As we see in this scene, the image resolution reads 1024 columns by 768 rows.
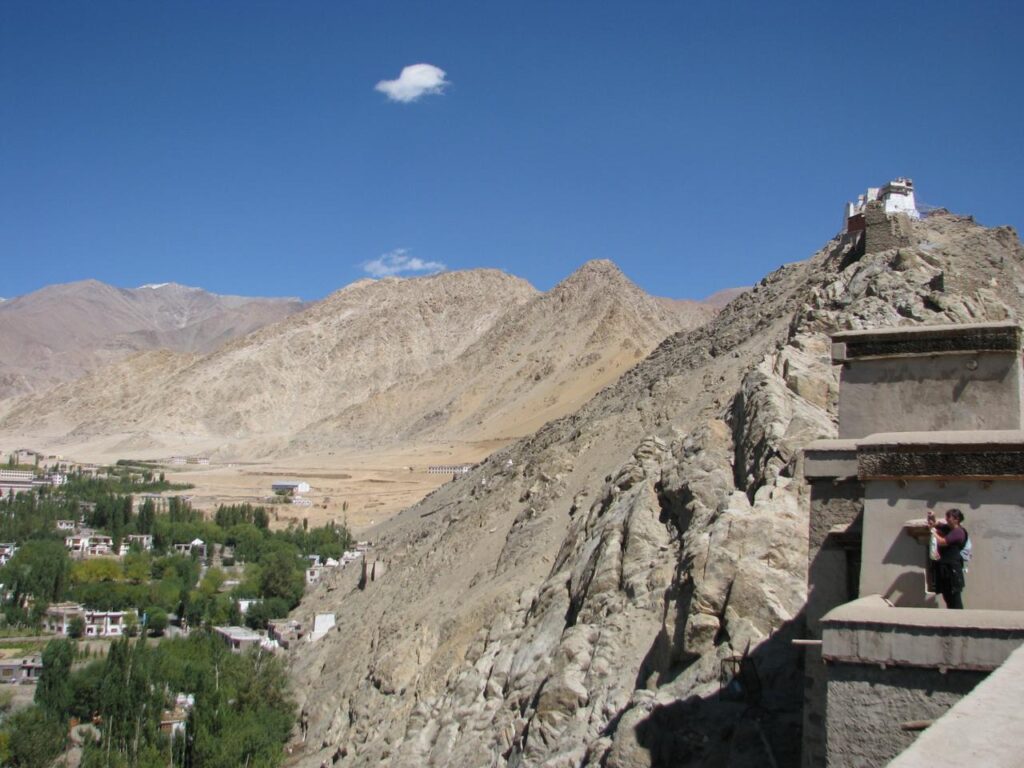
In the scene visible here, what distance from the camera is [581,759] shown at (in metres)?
11.3

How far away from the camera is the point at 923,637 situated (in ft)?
20.0

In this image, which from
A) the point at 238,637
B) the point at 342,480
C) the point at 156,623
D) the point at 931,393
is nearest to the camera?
the point at 931,393

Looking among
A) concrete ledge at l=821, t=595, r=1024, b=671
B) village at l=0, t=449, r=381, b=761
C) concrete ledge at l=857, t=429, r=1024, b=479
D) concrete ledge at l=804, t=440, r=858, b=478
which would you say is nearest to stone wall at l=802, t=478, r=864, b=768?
concrete ledge at l=804, t=440, r=858, b=478

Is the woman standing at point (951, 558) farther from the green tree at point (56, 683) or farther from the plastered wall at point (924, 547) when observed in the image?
the green tree at point (56, 683)

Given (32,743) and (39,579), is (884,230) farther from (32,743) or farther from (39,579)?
(39,579)

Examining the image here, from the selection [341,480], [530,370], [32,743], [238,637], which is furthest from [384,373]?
[32,743]

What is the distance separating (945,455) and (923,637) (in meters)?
1.20

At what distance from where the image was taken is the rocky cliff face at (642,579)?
10539 millimetres

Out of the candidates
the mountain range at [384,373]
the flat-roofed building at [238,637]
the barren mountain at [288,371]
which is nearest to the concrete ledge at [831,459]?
the flat-roofed building at [238,637]

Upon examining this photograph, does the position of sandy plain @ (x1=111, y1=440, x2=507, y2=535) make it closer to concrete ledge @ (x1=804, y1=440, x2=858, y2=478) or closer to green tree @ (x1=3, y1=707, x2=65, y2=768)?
green tree @ (x1=3, y1=707, x2=65, y2=768)

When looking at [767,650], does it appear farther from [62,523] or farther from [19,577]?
[62,523]

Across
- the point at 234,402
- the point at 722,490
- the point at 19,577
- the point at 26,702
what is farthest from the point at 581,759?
the point at 234,402

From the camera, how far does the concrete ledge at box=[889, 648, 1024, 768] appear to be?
12.8 feet

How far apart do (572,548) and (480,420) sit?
71893mm
